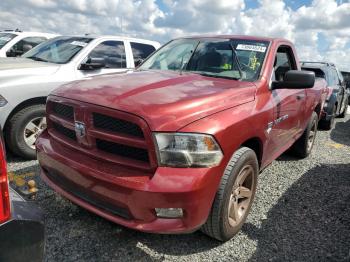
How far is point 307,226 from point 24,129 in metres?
3.86

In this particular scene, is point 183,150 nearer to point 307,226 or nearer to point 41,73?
point 307,226

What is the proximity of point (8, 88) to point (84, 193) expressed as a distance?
2.58m

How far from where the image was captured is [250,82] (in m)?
3.58

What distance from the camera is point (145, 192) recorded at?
248 cm

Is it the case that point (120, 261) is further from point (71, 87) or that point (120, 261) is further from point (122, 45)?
point (122, 45)

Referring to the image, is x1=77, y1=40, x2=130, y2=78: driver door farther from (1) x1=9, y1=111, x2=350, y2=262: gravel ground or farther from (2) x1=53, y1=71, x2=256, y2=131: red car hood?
(2) x1=53, y1=71, x2=256, y2=131: red car hood

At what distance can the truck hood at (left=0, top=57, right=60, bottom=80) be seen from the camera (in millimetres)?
4766

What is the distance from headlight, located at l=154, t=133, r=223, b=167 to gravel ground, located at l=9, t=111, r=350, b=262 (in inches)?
37.2

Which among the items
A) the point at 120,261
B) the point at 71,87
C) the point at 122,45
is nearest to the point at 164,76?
the point at 71,87

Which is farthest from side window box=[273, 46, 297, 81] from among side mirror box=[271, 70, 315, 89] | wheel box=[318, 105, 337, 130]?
wheel box=[318, 105, 337, 130]

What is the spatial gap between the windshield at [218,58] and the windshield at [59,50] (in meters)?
1.92


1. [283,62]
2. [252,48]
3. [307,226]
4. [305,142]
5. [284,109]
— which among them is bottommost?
[307,226]

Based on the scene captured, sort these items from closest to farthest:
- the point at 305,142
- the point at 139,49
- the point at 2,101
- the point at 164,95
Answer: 1. the point at 164,95
2. the point at 2,101
3. the point at 305,142
4. the point at 139,49

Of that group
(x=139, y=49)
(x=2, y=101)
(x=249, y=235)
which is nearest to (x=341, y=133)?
(x=139, y=49)
